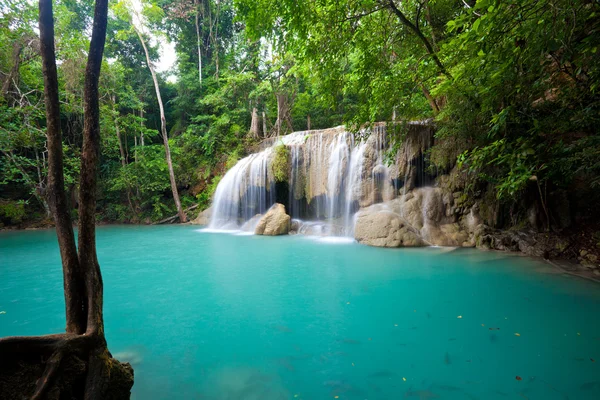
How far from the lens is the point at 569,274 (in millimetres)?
5527

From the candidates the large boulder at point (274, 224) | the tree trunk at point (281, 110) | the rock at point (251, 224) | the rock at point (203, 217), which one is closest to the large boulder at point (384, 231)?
the large boulder at point (274, 224)

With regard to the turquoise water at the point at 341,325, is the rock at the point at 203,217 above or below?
above

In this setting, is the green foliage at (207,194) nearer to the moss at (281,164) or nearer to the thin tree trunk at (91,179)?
the moss at (281,164)

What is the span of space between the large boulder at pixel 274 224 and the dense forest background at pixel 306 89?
523 cm

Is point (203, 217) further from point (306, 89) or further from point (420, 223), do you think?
point (306, 89)

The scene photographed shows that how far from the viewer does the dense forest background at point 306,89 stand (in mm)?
3537

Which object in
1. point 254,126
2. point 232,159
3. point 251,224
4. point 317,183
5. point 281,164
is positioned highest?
point 254,126

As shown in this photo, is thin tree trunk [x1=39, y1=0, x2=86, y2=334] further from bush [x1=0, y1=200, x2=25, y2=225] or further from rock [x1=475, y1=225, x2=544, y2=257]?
bush [x1=0, y1=200, x2=25, y2=225]

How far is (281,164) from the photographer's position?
533 inches

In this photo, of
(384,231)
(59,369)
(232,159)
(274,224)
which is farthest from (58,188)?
(232,159)

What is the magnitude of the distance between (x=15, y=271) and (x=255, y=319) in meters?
6.55

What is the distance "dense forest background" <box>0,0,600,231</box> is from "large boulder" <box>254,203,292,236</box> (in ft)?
17.2

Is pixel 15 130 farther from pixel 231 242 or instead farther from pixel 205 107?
pixel 205 107

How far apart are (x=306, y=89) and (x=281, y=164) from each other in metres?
9.09
